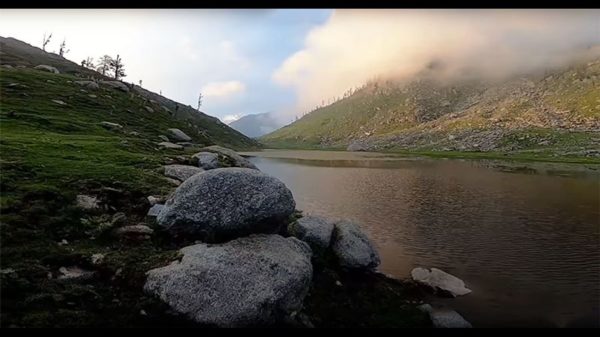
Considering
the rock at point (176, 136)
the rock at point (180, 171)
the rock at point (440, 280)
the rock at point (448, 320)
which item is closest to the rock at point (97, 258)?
the rock at point (448, 320)

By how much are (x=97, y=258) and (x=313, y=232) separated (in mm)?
12032

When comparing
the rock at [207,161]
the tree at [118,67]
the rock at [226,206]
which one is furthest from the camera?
the tree at [118,67]

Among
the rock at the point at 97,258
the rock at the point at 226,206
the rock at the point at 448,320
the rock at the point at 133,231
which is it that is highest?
the rock at the point at 226,206

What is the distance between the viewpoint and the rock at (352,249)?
25797 mm

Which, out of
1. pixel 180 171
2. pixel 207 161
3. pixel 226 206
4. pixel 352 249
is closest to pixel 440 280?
pixel 352 249

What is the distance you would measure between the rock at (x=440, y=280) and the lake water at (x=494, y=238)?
71cm

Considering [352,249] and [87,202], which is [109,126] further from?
[352,249]

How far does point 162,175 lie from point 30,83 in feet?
193

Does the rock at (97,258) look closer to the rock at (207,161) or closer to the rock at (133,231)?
the rock at (133,231)

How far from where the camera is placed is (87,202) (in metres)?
26.0

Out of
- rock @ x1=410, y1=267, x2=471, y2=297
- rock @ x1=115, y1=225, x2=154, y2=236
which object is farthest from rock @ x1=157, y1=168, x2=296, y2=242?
rock @ x1=410, y1=267, x2=471, y2=297

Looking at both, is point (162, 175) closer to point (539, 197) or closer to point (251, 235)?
point (251, 235)

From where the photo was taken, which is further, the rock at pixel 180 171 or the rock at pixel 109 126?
the rock at pixel 109 126

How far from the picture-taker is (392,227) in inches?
1703
